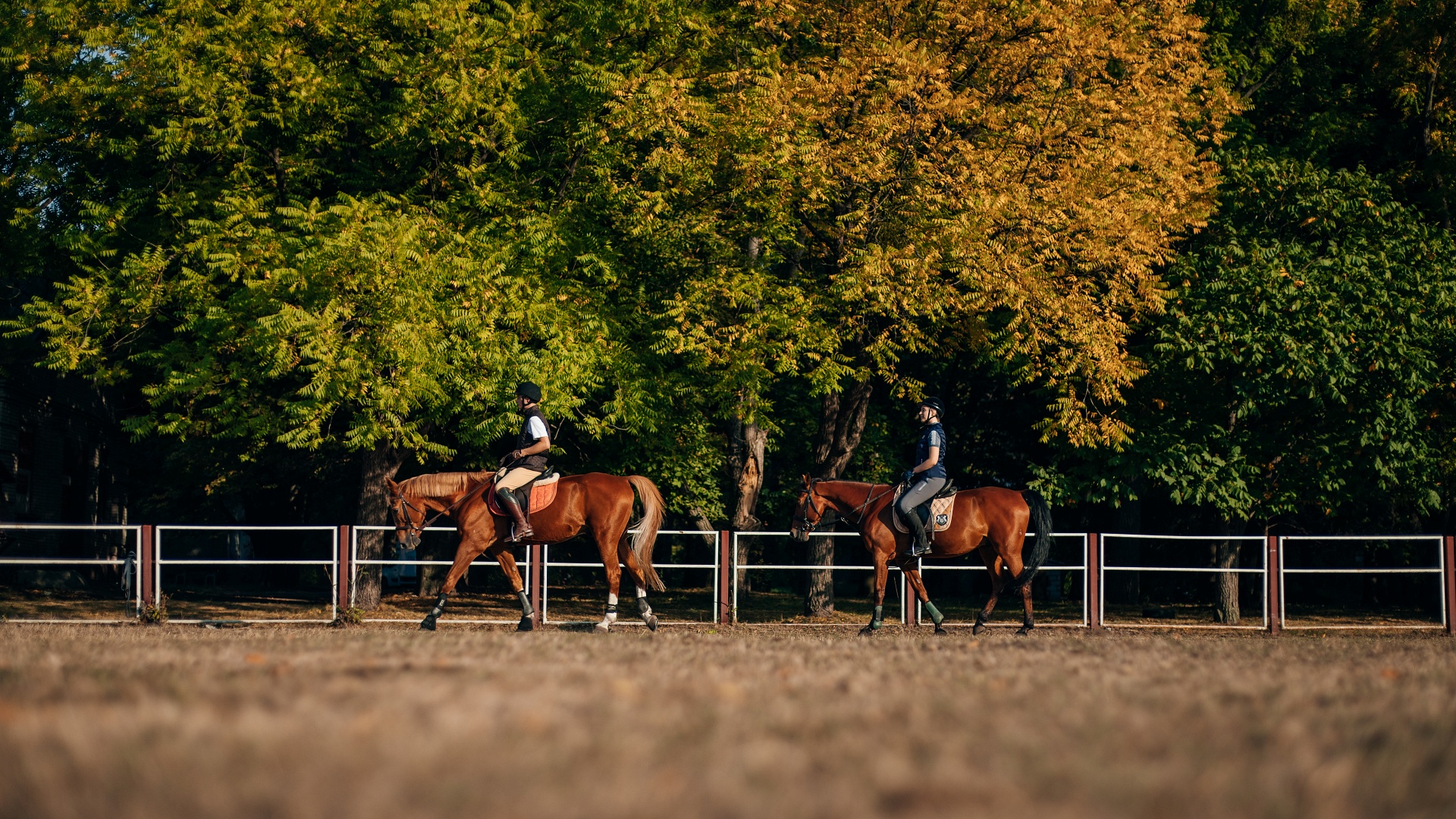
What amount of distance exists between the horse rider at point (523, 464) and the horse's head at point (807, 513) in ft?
11.4

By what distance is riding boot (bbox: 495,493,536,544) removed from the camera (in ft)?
49.3

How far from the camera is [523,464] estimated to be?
1519 cm

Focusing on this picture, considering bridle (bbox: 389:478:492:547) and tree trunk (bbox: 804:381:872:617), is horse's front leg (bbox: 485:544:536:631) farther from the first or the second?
tree trunk (bbox: 804:381:872:617)

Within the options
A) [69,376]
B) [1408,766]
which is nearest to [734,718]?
[1408,766]

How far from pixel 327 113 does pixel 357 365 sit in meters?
5.31

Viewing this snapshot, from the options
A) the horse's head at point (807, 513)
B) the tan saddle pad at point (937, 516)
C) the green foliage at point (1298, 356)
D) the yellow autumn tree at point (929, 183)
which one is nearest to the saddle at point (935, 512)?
the tan saddle pad at point (937, 516)

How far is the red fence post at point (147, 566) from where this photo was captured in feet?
56.1

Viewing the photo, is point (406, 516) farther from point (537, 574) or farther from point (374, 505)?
point (374, 505)

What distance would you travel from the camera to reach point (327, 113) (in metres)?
21.0

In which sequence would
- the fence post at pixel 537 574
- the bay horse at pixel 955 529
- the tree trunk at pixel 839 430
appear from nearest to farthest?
the bay horse at pixel 955 529
the fence post at pixel 537 574
the tree trunk at pixel 839 430

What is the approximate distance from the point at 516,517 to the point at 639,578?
5.87 feet

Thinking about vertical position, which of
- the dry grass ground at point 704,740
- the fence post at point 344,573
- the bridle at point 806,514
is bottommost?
the fence post at point 344,573

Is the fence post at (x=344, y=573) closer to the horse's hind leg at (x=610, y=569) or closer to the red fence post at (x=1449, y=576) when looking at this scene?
the horse's hind leg at (x=610, y=569)

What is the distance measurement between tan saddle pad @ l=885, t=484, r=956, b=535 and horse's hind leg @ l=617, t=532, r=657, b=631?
331cm
